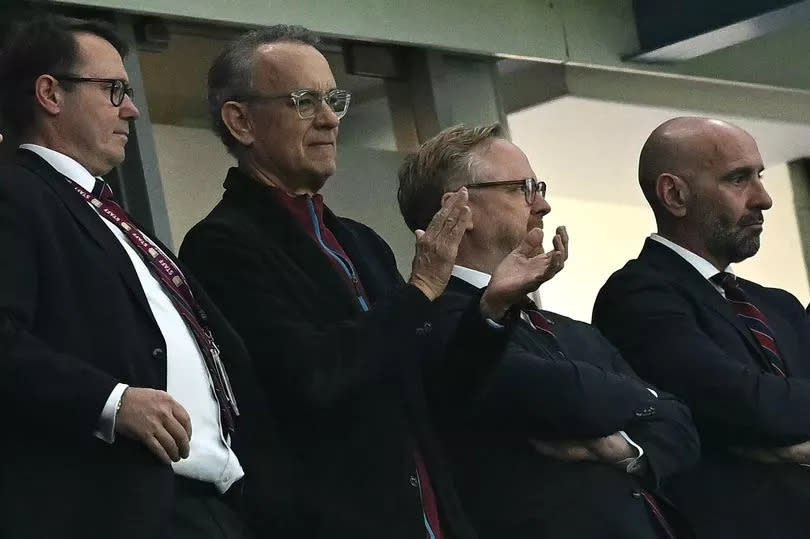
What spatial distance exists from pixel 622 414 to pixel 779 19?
3.16m

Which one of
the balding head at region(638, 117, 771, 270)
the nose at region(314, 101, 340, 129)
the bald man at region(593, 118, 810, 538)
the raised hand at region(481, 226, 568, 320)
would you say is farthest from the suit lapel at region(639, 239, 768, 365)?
the nose at region(314, 101, 340, 129)

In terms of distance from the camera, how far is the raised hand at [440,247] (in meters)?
3.29

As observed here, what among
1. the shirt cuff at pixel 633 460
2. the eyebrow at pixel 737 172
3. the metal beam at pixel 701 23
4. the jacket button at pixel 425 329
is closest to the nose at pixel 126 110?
the jacket button at pixel 425 329

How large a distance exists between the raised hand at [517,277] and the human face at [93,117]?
0.82 m

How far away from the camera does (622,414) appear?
3574 mm

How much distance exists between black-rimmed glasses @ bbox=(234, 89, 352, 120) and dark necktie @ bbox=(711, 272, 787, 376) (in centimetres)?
127

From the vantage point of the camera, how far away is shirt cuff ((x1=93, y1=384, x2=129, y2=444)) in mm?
2721

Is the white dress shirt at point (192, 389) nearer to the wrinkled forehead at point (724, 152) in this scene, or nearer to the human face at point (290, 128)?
the human face at point (290, 128)

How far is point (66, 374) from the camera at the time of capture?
2705 mm

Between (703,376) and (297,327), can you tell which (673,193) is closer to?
(703,376)

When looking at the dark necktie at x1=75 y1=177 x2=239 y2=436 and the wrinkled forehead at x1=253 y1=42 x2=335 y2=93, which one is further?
the wrinkled forehead at x1=253 y1=42 x2=335 y2=93

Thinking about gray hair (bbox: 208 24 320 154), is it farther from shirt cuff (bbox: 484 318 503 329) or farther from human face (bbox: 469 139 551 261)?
shirt cuff (bbox: 484 318 503 329)

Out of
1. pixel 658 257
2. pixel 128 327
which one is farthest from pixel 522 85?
pixel 128 327

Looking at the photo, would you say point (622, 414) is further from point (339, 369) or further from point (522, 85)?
point (522, 85)
